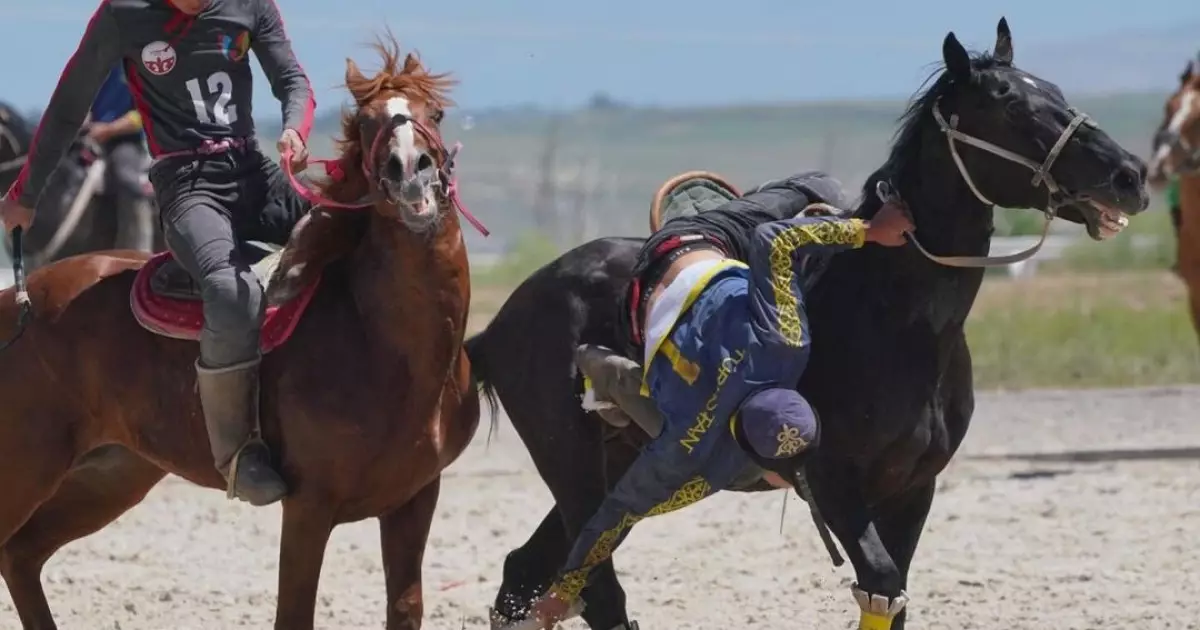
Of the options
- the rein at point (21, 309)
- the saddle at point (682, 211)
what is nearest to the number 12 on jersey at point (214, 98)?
the rein at point (21, 309)

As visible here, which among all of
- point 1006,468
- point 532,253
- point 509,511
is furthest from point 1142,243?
point 509,511

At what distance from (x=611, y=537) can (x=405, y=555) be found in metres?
0.66

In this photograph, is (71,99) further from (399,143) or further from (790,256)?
(790,256)

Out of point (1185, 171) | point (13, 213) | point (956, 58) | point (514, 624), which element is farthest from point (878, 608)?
point (1185, 171)

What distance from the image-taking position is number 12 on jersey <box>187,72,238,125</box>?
5754 millimetres

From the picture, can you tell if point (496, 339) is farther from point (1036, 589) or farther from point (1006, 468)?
point (1006, 468)

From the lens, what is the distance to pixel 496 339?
639 cm

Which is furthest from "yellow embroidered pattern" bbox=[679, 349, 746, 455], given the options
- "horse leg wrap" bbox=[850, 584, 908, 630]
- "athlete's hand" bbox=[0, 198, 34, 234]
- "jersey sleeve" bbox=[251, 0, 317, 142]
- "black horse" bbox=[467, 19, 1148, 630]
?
"athlete's hand" bbox=[0, 198, 34, 234]

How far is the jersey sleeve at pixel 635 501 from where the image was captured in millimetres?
5457

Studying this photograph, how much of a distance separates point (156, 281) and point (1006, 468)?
630 cm

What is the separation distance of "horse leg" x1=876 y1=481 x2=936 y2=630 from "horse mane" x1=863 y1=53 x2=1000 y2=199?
95cm

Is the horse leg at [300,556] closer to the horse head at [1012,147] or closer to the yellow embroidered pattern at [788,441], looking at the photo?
the yellow embroidered pattern at [788,441]

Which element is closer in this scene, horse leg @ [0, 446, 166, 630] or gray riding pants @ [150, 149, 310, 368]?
gray riding pants @ [150, 149, 310, 368]

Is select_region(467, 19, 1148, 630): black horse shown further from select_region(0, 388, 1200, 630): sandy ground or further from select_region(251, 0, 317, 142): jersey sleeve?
select_region(0, 388, 1200, 630): sandy ground
